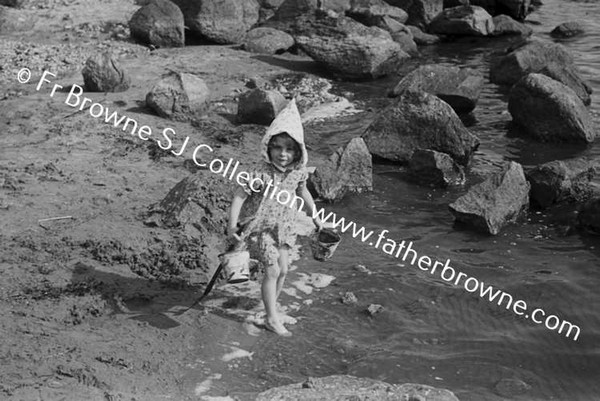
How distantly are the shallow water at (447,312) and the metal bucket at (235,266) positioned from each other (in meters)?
0.67

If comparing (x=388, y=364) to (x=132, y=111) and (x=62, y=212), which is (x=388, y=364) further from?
(x=132, y=111)

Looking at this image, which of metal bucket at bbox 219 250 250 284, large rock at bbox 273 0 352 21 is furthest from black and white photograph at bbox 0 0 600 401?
large rock at bbox 273 0 352 21

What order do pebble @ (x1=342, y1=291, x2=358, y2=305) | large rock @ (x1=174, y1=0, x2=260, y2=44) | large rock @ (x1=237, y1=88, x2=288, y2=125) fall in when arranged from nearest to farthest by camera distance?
1. pebble @ (x1=342, y1=291, x2=358, y2=305)
2. large rock @ (x1=237, y1=88, x2=288, y2=125)
3. large rock @ (x1=174, y1=0, x2=260, y2=44)

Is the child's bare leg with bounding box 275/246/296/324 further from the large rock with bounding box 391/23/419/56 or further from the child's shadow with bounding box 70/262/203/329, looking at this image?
the large rock with bounding box 391/23/419/56

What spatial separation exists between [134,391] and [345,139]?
7.01 meters

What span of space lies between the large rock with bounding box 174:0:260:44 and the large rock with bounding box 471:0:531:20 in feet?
29.5

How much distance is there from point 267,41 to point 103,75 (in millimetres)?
5278

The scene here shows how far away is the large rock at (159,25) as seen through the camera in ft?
49.0

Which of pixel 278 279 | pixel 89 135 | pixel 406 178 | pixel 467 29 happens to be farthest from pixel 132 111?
pixel 467 29

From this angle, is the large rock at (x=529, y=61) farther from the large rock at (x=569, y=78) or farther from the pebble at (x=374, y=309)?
the pebble at (x=374, y=309)

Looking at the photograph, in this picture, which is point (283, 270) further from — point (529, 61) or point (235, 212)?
point (529, 61)

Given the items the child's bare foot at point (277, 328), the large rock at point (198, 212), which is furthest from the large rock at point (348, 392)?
the large rock at point (198, 212)

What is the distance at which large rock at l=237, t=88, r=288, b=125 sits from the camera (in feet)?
36.8

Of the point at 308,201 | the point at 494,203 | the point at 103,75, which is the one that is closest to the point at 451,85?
the point at 494,203
